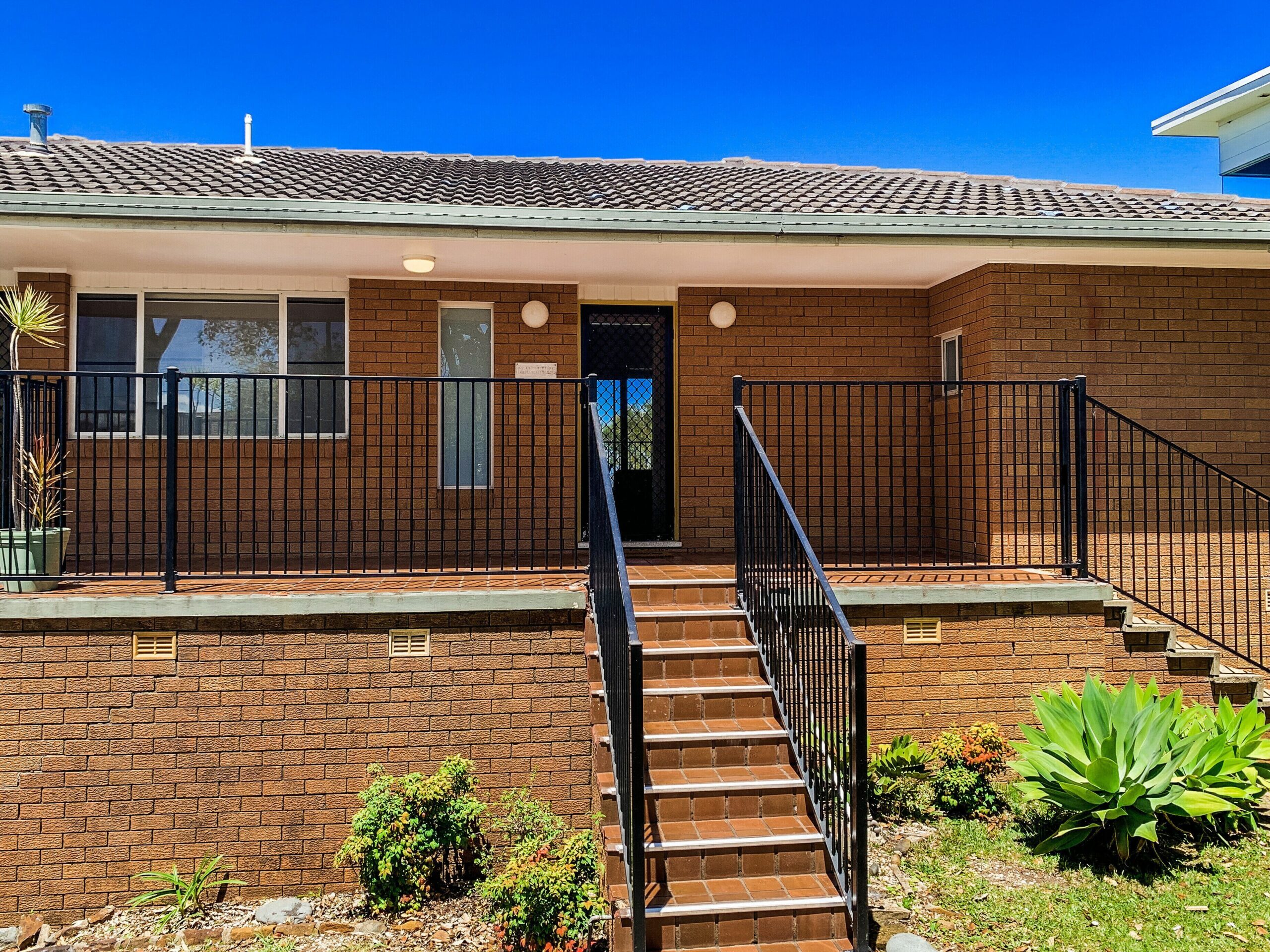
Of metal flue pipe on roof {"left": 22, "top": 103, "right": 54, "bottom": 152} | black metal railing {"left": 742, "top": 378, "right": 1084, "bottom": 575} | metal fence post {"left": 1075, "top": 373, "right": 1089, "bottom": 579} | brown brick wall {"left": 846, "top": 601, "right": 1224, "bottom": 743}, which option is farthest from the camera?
metal flue pipe on roof {"left": 22, "top": 103, "right": 54, "bottom": 152}

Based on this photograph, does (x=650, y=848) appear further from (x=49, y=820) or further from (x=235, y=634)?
(x=49, y=820)

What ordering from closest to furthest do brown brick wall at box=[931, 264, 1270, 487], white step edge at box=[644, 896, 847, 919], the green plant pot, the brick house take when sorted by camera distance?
white step edge at box=[644, 896, 847, 919]
the brick house
the green plant pot
brown brick wall at box=[931, 264, 1270, 487]

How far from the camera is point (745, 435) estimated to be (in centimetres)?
576

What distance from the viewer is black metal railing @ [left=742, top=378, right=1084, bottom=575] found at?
7.07m

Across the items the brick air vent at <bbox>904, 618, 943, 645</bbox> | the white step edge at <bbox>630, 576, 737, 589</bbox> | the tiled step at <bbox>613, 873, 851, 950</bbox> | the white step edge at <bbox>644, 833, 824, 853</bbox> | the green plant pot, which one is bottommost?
the tiled step at <bbox>613, 873, 851, 950</bbox>

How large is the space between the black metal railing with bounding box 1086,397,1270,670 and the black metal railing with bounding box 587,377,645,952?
435 centimetres

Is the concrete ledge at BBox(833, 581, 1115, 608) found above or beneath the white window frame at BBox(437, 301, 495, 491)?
beneath

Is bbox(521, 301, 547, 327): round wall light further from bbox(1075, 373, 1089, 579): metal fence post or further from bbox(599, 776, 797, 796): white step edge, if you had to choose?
bbox(599, 776, 797, 796): white step edge

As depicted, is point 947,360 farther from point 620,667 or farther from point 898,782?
point 620,667

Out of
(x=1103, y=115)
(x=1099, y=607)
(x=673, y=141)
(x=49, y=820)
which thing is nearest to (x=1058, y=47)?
(x=1103, y=115)

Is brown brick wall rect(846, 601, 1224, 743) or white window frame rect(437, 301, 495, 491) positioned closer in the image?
brown brick wall rect(846, 601, 1224, 743)

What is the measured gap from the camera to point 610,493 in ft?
15.9

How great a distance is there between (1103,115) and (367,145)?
20229 mm

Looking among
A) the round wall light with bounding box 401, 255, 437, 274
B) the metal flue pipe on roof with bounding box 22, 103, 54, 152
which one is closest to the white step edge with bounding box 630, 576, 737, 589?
the round wall light with bounding box 401, 255, 437, 274
